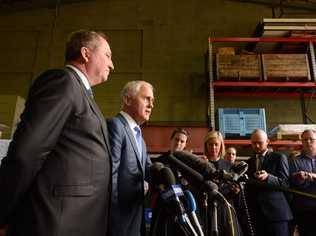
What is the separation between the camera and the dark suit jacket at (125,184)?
153cm

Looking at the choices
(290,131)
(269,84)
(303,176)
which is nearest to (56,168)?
(303,176)

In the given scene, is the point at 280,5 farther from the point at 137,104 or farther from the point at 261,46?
the point at 137,104

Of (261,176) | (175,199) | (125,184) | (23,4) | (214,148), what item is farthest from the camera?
(23,4)

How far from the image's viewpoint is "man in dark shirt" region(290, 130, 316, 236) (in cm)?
289

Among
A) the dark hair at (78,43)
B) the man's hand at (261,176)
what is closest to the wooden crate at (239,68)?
the man's hand at (261,176)

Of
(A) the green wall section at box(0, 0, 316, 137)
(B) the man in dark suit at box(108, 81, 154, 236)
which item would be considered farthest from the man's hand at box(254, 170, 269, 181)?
(A) the green wall section at box(0, 0, 316, 137)

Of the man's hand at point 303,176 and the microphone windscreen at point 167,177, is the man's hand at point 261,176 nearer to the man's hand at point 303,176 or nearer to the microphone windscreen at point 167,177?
the man's hand at point 303,176

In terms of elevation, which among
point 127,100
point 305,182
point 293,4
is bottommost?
point 305,182

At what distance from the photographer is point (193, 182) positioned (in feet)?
3.53

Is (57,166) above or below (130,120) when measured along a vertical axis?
below

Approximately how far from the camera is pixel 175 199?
1043mm

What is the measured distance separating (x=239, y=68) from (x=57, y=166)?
14.9ft

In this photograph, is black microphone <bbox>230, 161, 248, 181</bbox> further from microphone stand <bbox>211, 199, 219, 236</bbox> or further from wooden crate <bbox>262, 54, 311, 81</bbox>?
wooden crate <bbox>262, 54, 311, 81</bbox>

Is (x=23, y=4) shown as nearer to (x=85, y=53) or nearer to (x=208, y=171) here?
(x=85, y=53)
